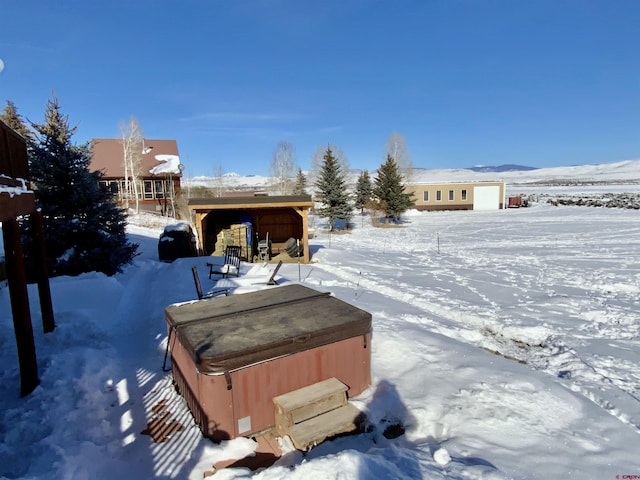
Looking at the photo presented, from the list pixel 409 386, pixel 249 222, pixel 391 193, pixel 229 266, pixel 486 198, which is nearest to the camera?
pixel 409 386

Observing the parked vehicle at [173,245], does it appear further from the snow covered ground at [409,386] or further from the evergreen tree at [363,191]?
the evergreen tree at [363,191]

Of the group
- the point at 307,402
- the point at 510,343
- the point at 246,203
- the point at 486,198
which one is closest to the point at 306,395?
the point at 307,402

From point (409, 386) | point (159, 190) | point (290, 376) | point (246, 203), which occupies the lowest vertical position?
point (409, 386)

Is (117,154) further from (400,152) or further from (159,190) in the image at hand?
(400,152)

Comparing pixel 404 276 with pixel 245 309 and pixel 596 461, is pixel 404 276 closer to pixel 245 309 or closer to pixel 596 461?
pixel 245 309

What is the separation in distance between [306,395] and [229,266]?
23.8ft

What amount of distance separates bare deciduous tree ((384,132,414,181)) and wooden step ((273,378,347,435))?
50.1m

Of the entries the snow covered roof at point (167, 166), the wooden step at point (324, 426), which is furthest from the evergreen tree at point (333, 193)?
the wooden step at point (324, 426)

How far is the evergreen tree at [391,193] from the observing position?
33.5 metres

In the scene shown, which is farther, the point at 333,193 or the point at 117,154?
the point at 117,154

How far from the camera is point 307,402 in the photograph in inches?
163

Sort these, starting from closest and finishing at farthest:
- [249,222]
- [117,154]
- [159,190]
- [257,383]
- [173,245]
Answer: [257,383] → [173,245] → [249,222] → [159,190] → [117,154]

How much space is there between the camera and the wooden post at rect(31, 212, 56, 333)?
21.5 ft

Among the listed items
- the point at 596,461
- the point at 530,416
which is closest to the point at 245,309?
the point at 530,416
